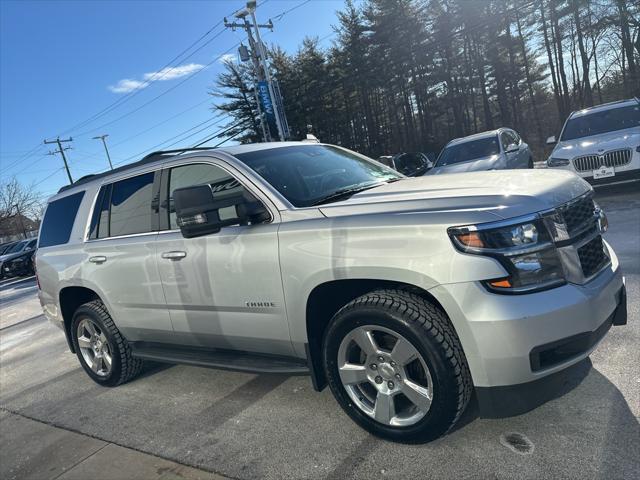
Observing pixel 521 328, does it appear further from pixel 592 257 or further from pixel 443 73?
pixel 443 73

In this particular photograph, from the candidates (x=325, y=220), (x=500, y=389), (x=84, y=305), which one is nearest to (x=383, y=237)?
(x=325, y=220)

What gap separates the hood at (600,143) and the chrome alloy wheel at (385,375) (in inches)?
316

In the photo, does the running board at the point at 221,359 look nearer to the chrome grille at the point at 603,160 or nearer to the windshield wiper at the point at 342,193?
the windshield wiper at the point at 342,193

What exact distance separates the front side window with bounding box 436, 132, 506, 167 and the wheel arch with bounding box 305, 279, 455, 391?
364 inches

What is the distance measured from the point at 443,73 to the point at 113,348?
39.3 meters

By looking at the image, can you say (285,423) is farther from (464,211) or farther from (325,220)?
(464,211)

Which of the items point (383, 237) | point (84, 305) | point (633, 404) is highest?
point (383, 237)

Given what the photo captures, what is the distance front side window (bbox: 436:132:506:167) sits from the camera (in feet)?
37.1

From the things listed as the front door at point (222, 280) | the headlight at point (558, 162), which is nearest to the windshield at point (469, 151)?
the headlight at point (558, 162)

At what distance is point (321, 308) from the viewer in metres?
3.03

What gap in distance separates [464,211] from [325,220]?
81 cm

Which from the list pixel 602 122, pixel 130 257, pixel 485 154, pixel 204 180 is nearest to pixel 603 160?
pixel 602 122

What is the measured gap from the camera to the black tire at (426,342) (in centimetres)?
244

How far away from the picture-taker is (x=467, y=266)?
230cm
